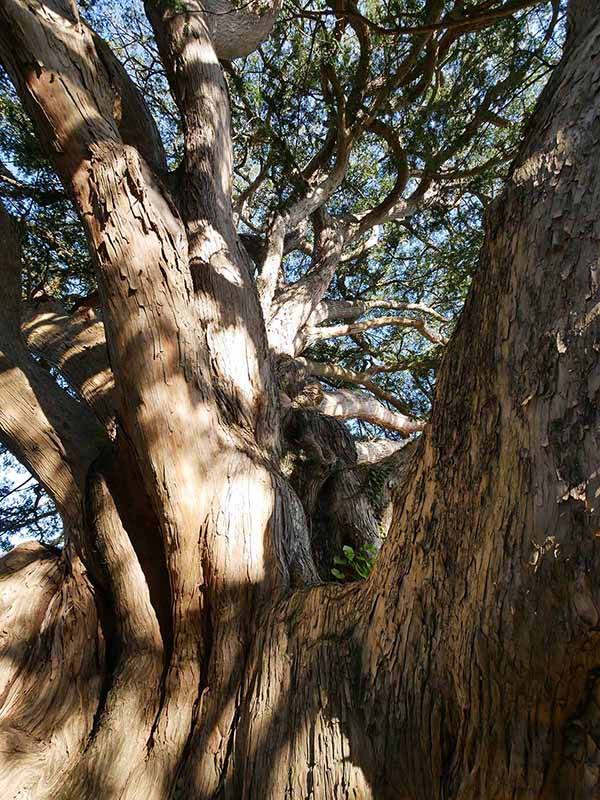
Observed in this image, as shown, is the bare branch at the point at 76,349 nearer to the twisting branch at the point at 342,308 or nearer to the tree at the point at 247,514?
the tree at the point at 247,514

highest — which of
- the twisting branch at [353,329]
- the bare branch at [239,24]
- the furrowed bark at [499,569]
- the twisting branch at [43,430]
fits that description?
the bare branch at [239,24]

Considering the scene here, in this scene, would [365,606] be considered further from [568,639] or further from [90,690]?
[90,690]

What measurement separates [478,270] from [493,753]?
1157 millimetres

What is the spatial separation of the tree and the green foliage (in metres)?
0.69

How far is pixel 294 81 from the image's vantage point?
6.02m

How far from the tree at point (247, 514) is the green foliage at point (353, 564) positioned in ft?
2.26

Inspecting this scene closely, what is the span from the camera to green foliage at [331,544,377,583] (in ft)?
9.53

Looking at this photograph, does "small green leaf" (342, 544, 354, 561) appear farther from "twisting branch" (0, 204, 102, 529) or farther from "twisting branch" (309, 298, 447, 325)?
"twisting branch" (309, 298, 447, 325)

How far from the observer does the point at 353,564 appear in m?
2.97

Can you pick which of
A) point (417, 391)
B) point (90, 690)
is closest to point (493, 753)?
point (90, 690)

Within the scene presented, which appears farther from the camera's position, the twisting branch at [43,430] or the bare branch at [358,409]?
the bare branch at [358,409]

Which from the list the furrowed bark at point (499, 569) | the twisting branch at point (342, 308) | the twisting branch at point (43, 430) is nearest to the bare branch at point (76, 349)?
the twisting branch at point (43, 430)

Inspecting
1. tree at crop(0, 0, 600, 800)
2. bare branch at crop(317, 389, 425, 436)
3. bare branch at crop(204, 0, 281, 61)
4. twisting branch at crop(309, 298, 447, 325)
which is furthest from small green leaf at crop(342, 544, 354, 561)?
bare branch at crop(204, 0, 281, 61)

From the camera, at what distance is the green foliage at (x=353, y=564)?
9.53 ft
